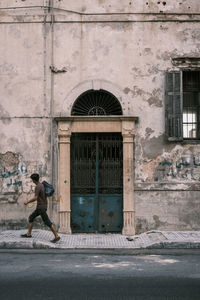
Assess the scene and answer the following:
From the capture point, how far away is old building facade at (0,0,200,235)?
11023 millimetres

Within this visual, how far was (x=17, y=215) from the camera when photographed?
36.0 ft

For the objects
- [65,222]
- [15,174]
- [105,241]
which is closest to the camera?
[105,241]

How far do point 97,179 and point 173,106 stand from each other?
9.20 ft

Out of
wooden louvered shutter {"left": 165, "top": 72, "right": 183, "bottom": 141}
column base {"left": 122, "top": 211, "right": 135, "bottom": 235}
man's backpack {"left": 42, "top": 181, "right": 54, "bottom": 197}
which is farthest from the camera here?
wooden louvered shutter {"left": 165, "top": 72, "right": 183, "bottom": 141}

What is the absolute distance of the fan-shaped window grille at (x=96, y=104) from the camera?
36.9 feet

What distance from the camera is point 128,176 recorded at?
10922mm

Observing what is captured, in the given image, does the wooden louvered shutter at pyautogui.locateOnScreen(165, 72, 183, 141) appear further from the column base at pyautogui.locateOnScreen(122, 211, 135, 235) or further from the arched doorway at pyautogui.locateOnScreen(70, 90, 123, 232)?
the column base at pyautogui.locateOnScreen(122, 211, 135, 235)

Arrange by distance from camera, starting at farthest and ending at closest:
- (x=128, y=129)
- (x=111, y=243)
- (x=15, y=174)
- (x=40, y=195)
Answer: (x=15, y=174), (x=128, y=129), (x=111, y=243), (x=40, y=195)

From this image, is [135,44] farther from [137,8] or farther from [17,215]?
[17,215]

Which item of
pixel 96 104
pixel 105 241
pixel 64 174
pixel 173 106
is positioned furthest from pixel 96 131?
pixel 105 241

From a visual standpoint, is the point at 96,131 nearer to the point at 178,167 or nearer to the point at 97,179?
the point at 97,179

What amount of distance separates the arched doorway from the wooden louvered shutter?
4.25 feet

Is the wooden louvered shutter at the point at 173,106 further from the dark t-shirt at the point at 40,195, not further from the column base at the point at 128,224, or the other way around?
the dark t-shirt at the point at 40,195

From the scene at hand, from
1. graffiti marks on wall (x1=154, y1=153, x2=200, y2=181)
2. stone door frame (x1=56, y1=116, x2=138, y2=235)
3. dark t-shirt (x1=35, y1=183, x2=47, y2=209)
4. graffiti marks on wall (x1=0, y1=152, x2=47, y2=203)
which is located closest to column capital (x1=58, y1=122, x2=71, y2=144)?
stone door frame (x1=56, y1=116, x2=138, y2=235)
